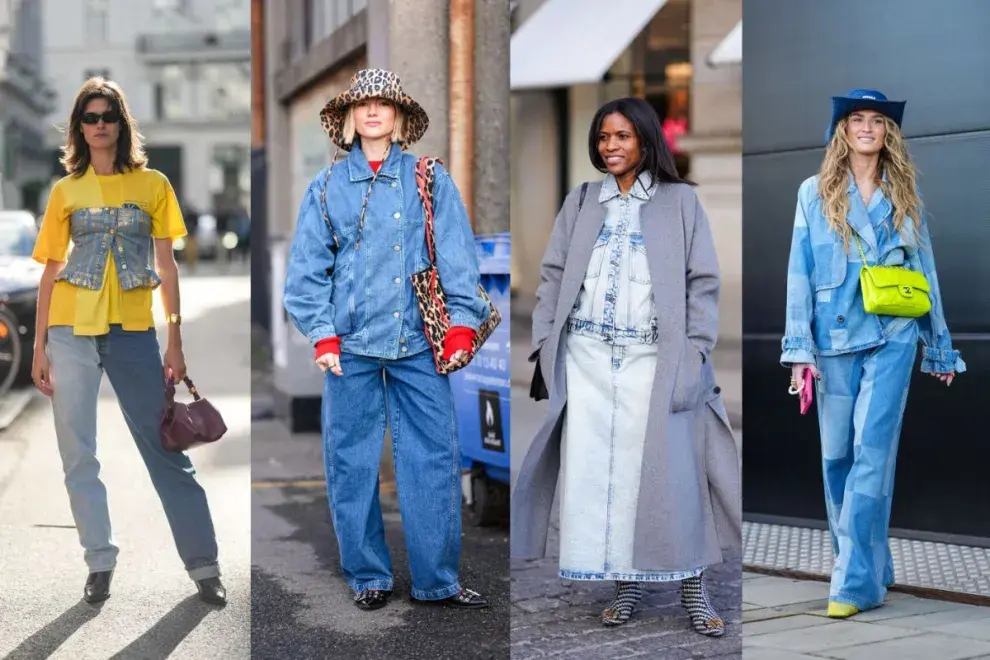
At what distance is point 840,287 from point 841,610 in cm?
103

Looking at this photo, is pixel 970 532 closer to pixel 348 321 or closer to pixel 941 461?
pixel 941 461

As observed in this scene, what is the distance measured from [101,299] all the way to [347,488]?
3.00ft

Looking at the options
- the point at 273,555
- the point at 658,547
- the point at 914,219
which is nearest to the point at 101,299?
the point at 273,555

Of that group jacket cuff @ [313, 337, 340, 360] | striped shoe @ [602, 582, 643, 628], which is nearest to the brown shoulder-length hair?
jacket cuff @ [313, 337, 340, 360]

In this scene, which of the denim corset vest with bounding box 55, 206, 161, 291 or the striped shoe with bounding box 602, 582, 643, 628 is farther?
the striped shoe with bounding box 602, 582, 643, 628

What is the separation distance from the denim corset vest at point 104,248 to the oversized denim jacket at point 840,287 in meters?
2.00

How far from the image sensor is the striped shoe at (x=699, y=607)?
4273mm

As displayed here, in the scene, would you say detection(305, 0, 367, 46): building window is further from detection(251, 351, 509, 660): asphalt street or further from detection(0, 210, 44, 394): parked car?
detection(251, 351, 509, 660): asphalt street

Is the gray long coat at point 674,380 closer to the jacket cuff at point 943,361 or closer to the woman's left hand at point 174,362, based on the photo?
the jacket cuff at point 943,361

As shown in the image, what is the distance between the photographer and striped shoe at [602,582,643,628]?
4363 millimetres

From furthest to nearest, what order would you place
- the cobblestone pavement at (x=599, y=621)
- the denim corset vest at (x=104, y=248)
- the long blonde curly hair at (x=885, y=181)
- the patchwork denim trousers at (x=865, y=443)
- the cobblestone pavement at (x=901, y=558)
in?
the cobblestone pavement at (x=901, y=558) → the patchwork denim trousers at (x=865, y=443) → the long blonde curly hair at (x=885, y=181) → the cobblestone pavement at (x=599, y=621) → the denim corset vest at (x=104, y=248)

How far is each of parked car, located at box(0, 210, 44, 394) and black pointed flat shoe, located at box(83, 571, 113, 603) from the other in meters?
0.60

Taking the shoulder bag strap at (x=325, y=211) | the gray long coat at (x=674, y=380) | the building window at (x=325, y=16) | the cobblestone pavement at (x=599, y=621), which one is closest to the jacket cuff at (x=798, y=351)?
the gray long coat at (x=674, y=380)

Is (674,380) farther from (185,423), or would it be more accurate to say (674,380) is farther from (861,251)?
(185,423)
